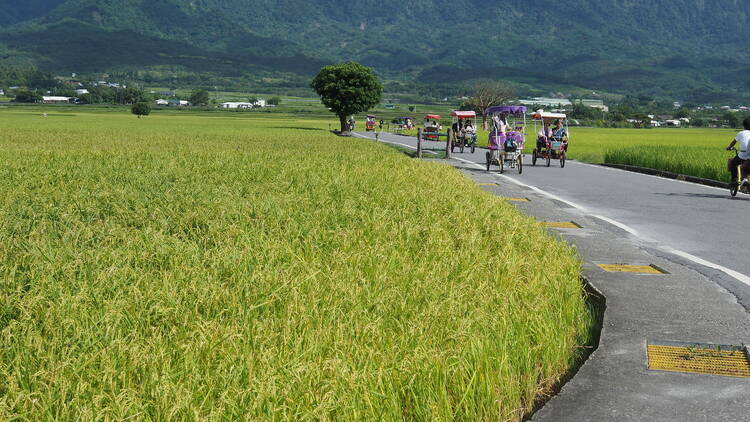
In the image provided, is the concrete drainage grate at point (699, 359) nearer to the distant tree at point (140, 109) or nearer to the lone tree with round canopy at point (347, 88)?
the lone tree with round canopy at point (347, 88)

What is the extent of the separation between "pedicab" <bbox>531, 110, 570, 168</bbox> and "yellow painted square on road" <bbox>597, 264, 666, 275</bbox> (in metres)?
18.8

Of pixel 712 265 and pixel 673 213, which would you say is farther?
pixel 673 213

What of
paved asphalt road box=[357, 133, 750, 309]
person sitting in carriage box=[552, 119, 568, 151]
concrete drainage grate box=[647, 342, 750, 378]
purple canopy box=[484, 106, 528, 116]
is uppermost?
purple canopy box=[484, 106, 528, 116]

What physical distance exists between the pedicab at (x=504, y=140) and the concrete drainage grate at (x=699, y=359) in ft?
59.7

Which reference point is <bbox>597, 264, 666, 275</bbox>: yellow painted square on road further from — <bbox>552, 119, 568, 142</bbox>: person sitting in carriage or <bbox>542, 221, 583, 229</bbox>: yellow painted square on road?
<bbox>552, 119, 568, 142</bbox>: person sitting in carriage

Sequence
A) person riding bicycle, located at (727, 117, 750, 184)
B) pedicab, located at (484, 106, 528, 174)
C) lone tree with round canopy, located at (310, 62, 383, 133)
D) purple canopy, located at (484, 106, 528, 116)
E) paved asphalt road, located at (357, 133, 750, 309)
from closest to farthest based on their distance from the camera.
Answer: paved asphalt road, located at (357, 133, 750, 309) < person riding bicycle, located at (727, 117, 750, 184) < pedicab, located at (484, 106, 528, 174) < purple canopy, located at (484, 106, 528, 116) < lone tree with round canopy, located at (310, 62, 383, 133)

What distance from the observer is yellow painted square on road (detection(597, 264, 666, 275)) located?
815cm

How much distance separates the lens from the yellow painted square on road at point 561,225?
11680mm

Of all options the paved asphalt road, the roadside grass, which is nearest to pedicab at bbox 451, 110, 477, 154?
the paved asphalt road

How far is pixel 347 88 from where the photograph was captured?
77812 mm

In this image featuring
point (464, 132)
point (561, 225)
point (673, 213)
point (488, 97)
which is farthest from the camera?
point (488, 97)

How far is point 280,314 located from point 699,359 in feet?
9.17

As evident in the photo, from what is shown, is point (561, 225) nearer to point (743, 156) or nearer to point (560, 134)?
point (743, 156)

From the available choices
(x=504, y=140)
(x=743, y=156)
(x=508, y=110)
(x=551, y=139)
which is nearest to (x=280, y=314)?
(x=743, y=156)
